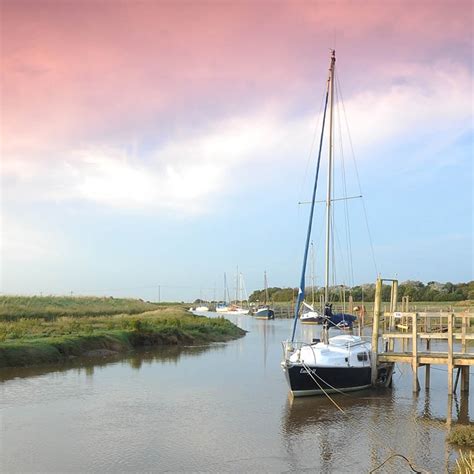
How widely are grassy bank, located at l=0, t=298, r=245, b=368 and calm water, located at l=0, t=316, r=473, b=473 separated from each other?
2.44m

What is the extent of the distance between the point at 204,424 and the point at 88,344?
1960 centimetres

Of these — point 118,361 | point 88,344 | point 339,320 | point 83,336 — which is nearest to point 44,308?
point 83,336

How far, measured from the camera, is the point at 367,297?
138875 millimetres

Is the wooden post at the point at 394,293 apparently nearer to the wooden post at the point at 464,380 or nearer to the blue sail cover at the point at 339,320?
the blue sail cover at the point at 339,320

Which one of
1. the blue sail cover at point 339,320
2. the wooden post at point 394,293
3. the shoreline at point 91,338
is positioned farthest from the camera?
the shoreline at point 91,338

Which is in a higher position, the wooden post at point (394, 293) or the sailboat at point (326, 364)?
the wooden post at point (394, 293)

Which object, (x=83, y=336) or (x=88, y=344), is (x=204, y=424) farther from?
(x=83, y=336)

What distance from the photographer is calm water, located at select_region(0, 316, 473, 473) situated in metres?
14.4

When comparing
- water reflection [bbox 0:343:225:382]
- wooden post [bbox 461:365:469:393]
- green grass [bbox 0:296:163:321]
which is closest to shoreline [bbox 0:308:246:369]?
water reflection [bbox 0:343:225:382]

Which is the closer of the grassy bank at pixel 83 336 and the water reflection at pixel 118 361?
the water reflection at pixel 118 361

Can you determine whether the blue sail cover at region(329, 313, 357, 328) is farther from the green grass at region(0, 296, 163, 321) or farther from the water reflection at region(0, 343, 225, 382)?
the green grass at region(0, 296, 163, 321)

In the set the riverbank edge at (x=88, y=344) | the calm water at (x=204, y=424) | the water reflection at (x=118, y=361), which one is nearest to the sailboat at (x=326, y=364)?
the calm water at (x=204, y=424)

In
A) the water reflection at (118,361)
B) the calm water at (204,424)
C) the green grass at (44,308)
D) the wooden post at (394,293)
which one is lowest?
the water reflection at (118,361)

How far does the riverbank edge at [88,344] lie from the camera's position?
1187 inches
